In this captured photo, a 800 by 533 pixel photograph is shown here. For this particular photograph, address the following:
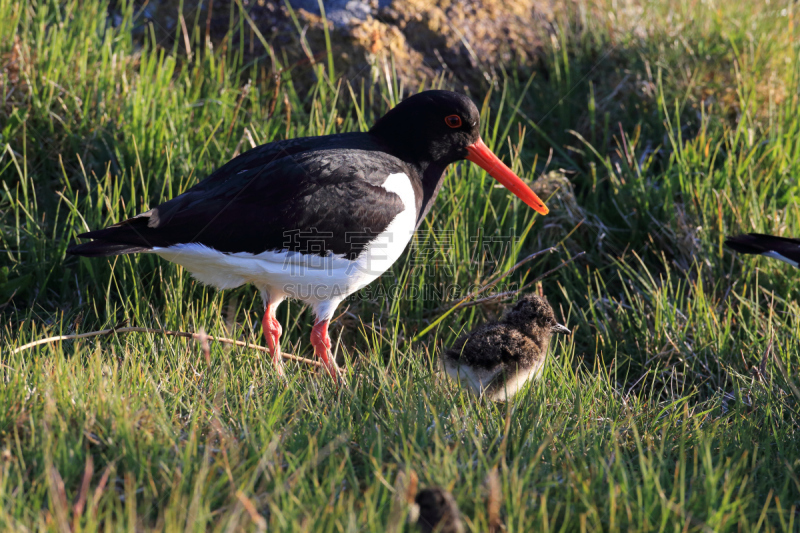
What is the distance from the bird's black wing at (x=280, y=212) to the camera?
10.4 feet

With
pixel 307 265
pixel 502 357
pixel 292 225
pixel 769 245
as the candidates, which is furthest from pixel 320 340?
pixel 769 245

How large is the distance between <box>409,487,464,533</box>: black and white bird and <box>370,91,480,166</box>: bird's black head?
2.30 metres

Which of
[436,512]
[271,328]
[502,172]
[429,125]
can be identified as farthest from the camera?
[502,172]

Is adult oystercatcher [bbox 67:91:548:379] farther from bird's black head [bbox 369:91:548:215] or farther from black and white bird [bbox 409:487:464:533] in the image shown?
black and white bird [bbox 409:487:464:533]

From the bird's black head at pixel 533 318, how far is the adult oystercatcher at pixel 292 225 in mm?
706

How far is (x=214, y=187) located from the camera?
336 cm

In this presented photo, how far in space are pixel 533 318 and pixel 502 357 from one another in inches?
12.9

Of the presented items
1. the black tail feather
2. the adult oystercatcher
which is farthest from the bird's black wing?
the black tail feather

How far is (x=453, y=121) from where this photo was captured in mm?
3793

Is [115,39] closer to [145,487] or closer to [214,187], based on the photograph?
[214,187]

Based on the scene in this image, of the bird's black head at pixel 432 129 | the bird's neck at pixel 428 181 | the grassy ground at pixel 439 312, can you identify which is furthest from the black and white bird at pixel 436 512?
the bird's black head at pixel 432 129

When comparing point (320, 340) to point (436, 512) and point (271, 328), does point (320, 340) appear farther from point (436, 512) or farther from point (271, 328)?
point (436, 512)

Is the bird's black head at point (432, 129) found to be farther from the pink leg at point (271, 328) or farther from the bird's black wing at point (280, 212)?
the pink leg at point (271, 328)

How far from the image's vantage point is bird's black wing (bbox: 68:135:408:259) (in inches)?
125
